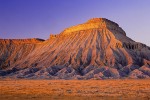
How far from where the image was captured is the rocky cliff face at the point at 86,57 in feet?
372

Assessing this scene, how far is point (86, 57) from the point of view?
12381cm

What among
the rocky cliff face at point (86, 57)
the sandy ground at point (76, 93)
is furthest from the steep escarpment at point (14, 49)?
the sandy ground at point (76, 93)

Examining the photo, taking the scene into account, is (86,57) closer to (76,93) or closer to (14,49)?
(14,49)

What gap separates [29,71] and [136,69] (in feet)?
134

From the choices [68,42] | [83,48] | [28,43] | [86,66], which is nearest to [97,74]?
[86,66]

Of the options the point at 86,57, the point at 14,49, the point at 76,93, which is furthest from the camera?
the point at 14,49

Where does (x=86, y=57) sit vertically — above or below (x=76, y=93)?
above

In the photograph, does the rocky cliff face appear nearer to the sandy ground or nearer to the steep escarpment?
the steep escarpment

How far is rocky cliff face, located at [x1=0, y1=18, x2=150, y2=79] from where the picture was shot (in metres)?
113

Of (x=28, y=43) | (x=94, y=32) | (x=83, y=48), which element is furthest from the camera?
(x=28, y=43)

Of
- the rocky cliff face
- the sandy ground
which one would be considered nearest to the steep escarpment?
the rocky cliff face

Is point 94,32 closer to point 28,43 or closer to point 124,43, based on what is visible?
point 124,43

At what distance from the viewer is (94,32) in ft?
461

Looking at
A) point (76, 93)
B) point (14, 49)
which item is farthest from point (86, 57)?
point (76, 93)
